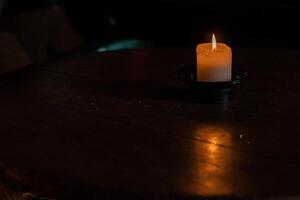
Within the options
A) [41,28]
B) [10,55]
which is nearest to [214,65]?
[10,55]

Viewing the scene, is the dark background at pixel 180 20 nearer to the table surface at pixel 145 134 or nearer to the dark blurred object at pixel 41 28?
the dark blurred object at pixel 41 28

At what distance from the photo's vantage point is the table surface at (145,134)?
0.81 meters

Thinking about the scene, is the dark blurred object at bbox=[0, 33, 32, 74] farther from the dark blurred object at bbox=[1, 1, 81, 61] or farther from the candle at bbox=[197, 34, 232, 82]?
the candle at bbox=[197, 34, 232, 82]

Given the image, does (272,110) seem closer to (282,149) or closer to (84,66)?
(282,149)

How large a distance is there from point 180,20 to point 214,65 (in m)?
1.45

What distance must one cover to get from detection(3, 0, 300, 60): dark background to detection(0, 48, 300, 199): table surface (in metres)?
0.97

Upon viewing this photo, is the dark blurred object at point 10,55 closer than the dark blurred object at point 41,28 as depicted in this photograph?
Yes

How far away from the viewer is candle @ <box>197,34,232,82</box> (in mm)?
1099

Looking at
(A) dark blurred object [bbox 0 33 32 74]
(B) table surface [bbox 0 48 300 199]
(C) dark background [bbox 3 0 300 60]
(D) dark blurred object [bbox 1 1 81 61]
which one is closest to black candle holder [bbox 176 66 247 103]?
(B) table surface [bbox 0 48 300 199]

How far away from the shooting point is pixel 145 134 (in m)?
0.96

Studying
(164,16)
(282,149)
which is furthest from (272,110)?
(164,16)

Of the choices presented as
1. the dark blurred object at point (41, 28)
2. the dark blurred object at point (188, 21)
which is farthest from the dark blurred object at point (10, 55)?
the dark blurred object at point (188, 21)

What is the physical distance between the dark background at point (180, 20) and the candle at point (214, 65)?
49.0 inches

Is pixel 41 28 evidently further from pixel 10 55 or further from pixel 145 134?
pixel 145 134
